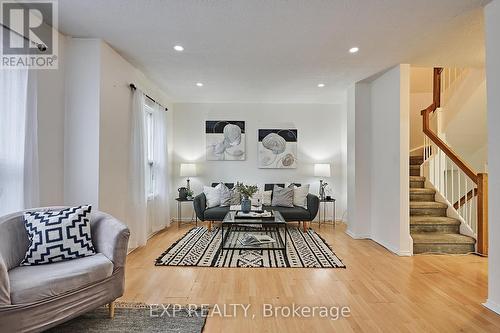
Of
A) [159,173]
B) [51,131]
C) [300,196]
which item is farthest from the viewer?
[300,196]

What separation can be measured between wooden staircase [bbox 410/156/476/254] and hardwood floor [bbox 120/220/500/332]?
0.58ft

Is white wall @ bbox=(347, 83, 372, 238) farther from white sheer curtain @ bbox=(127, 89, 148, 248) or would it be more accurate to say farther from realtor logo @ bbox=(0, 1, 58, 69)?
realtor logo @ bbox=(0, 1, 58, 69)

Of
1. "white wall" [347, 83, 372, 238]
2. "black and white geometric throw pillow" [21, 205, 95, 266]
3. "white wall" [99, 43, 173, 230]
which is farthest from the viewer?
"white wall" [347, 83, 372, 238]

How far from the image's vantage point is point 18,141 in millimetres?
2301

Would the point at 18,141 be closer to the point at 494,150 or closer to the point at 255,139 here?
the point at 494,150

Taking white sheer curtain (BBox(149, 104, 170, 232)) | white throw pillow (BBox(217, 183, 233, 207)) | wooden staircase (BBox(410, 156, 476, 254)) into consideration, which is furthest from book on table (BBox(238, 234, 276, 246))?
wooden staircase (BBox(410, 156, 476, 254))

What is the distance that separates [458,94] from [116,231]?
17.9ft

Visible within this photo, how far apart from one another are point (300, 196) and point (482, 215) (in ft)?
8.85

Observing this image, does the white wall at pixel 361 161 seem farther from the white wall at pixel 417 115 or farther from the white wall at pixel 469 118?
the white wall at pixel 417 115

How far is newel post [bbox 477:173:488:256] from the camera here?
3605 mm

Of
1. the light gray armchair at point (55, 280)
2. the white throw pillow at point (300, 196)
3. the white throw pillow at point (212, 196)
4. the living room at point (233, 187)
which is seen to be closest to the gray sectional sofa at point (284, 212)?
the living room at point (233, 187)

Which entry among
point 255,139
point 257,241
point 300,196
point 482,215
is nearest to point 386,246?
point 482,215

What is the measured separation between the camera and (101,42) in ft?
9.97

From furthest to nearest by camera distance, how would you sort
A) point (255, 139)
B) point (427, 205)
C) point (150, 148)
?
point (255, 139)
point (150, 148)
point (427, 205)
